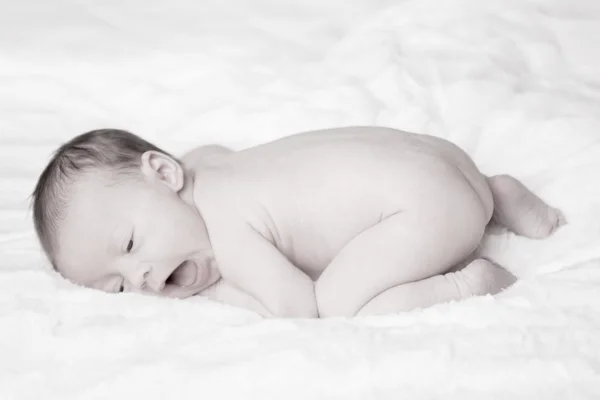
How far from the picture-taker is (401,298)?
4.26ft

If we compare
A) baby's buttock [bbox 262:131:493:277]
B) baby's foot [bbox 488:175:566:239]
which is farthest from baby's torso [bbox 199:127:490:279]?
baby's foot [bbox 488:175:566:239]

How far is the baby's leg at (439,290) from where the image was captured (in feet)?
4.26

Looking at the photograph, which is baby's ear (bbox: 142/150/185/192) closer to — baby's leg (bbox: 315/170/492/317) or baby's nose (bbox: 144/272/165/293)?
baby's nose (bbox: 144/272/165/293)

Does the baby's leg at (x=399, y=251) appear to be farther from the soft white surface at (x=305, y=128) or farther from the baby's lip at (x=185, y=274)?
the baby's lip at (x=185, y=274)

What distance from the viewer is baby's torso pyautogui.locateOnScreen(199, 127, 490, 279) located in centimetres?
137

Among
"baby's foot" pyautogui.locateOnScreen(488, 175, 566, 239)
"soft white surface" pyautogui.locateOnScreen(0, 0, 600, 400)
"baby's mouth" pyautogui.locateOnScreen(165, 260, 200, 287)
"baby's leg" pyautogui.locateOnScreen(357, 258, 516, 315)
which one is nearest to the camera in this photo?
"soft white surface" pyautogui.locateOnScreen(0, 0, 600, 400)

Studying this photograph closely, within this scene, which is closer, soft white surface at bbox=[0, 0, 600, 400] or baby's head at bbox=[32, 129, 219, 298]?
soft white surface at bbox=[0, 0, 600, 400]

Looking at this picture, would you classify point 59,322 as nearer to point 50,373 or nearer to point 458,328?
point 50,373

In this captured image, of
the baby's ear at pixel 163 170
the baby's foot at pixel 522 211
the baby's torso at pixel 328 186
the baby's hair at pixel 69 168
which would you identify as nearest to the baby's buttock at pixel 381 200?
the baby's torso at pixel 328 186

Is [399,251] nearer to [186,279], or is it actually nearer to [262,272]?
[262,272]

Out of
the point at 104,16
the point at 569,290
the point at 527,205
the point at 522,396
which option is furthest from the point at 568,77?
the point at 104,16

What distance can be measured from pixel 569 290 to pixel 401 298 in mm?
273

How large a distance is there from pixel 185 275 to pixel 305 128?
0.64 meters

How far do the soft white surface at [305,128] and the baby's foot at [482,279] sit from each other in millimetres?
54
